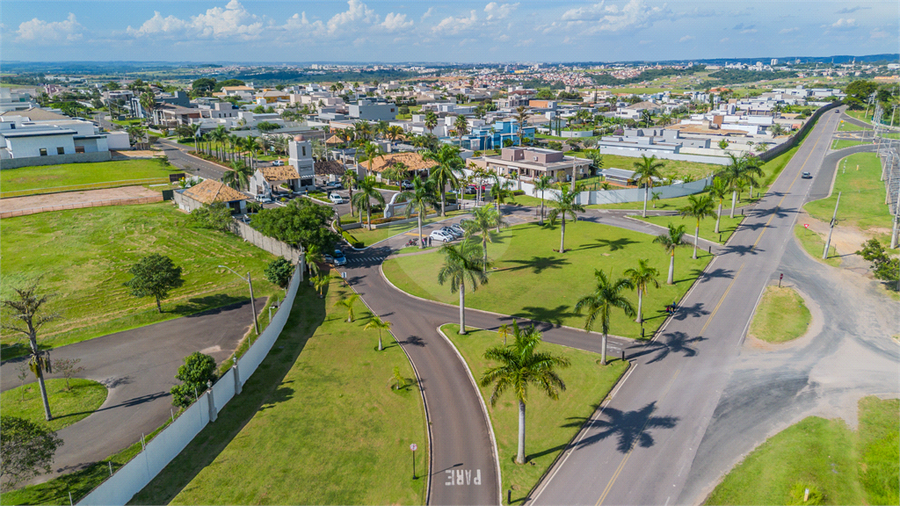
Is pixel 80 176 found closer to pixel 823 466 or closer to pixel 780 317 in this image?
pixel 780 317

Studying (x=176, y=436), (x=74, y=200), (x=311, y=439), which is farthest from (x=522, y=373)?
(x=74, y=200)

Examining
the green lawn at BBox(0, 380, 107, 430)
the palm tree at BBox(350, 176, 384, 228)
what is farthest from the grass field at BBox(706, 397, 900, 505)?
the palm tree at BBox(350, 176, 384, 228)

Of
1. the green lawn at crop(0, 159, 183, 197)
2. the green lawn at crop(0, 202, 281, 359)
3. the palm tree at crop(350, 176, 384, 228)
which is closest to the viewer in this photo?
the green lawn at crop(0, 202, 281, 359)

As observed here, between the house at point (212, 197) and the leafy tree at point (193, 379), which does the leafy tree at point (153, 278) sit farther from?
the house at point (212, 197)

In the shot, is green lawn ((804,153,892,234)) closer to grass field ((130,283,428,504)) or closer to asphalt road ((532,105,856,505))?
asphalt road ((532,105,856,505))

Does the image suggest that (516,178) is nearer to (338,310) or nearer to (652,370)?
(338,310)

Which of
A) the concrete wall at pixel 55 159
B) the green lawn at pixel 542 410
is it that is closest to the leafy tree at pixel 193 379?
the green lawn at pixel 542 410
